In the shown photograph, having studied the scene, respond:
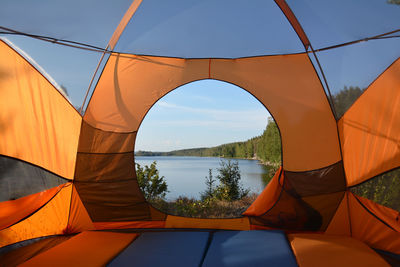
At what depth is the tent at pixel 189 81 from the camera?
2291 millimetres

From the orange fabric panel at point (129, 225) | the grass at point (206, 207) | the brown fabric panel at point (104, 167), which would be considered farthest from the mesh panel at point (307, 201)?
the brown fabric panel at point (104, 167)

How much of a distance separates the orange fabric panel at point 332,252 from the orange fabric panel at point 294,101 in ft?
2.47

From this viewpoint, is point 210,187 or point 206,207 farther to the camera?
point 210,187

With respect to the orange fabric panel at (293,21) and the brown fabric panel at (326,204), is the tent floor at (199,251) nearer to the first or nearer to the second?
the brown fabric panel at (326,204)

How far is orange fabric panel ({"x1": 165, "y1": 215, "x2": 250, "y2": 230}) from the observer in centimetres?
293

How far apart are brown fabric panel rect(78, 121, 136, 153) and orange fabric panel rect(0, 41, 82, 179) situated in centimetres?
8

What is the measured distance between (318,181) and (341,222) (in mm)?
425

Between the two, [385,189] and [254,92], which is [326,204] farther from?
[254,92]

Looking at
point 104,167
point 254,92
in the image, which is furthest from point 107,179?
point 254,92

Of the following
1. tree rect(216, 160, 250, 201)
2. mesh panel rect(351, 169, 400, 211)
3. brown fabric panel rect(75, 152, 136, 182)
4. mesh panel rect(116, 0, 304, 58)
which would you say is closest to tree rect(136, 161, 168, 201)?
tree rect(216, 160, 250, 201)

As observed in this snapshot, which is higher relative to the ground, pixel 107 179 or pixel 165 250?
pixel 107 179

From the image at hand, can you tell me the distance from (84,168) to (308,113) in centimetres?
234

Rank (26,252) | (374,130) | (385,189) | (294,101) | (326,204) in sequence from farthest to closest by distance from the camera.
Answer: (294,101) < (326,204) < (374,130) < (385,189) < (26,252)

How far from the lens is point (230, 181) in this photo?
18.8ft
